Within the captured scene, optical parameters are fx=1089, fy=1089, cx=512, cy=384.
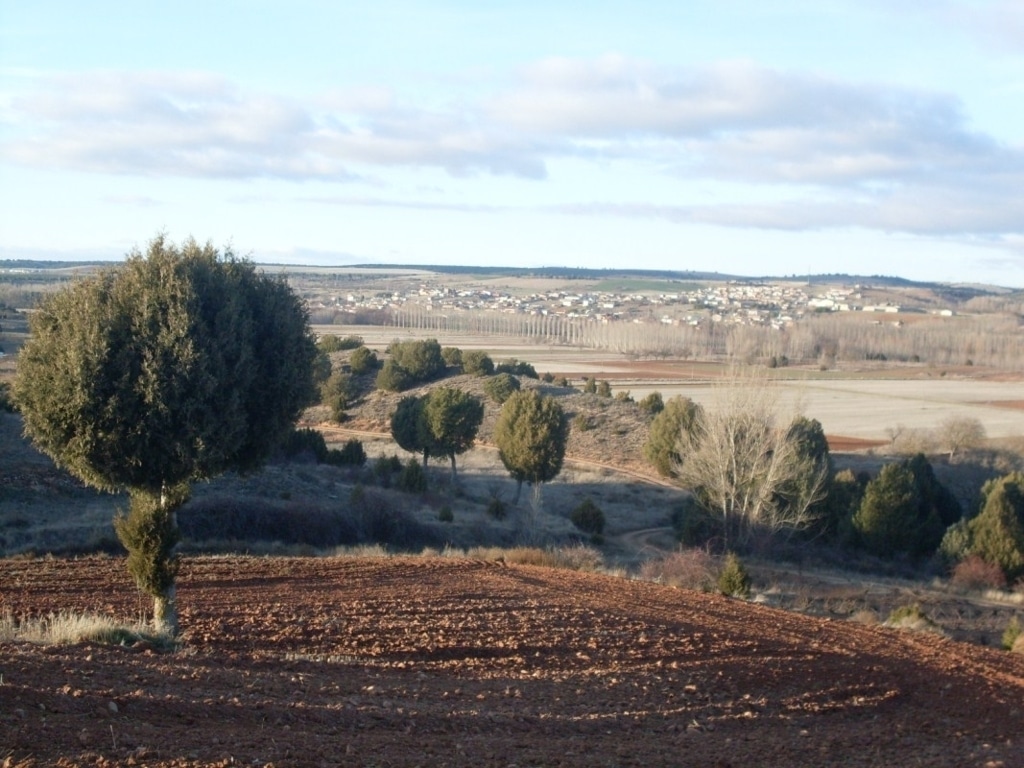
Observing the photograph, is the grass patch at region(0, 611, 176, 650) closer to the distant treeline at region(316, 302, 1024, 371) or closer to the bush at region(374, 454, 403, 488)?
the bush at region(374, 454, 403, 488)

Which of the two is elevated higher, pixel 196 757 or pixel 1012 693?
pixel 196 757

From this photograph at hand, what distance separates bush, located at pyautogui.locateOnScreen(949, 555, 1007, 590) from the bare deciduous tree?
5317 millimetres

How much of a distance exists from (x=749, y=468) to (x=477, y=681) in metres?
28.7

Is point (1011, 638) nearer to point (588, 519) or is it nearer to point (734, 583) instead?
point (734, 583)

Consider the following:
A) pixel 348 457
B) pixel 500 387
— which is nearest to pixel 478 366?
pixel 500 387

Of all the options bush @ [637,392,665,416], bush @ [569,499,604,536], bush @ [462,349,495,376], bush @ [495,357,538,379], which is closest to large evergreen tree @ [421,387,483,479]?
bush @ [569,499,604,536]

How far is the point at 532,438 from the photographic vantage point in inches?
1592

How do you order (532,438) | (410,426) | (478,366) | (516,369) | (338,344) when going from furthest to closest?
(338,344) < (516,369) < (478,366) < (410,426) < (532,438)

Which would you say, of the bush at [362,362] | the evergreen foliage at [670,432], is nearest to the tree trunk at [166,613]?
the evergreen foliage at [670,432]

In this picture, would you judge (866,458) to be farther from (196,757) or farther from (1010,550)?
(196,757)

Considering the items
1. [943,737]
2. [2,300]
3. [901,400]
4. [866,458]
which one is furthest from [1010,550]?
[2,300]

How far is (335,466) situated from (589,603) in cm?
2670

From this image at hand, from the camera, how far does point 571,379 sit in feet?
257

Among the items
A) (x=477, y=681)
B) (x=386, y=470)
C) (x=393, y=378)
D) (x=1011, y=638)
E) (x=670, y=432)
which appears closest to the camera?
(x=477, y=681)
